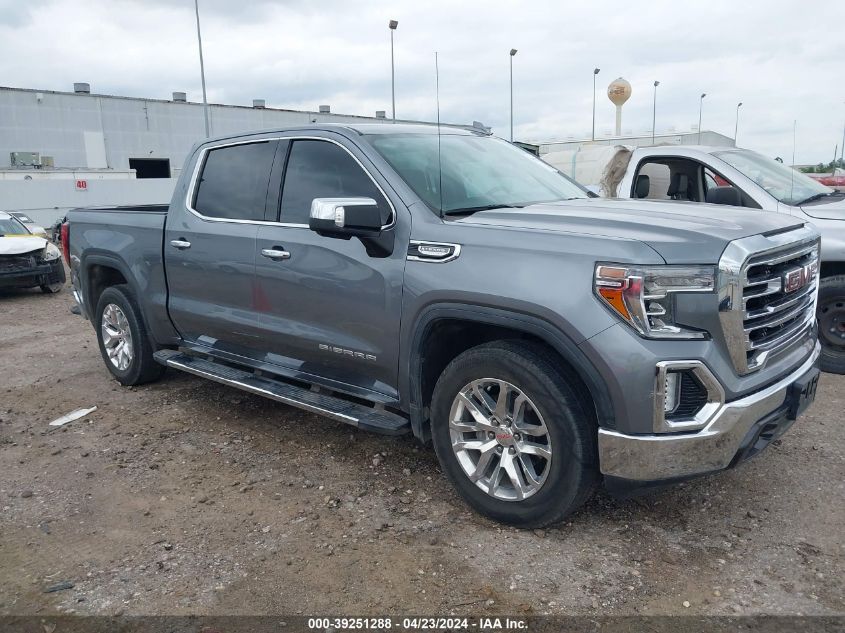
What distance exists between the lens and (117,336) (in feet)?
19.4

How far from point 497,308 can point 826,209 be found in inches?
160

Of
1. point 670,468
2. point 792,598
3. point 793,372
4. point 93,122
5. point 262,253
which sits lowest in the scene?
point 792,598

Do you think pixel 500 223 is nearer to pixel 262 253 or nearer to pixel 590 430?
pixel 590 430

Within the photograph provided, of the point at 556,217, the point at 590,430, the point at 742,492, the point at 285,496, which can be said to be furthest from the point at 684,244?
the point at 285,496

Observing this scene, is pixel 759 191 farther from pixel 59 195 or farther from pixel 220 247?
pixel 59 195

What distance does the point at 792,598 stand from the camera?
2809mm

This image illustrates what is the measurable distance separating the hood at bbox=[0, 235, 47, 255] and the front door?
9.05 meters

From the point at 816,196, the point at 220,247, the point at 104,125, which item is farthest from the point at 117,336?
the point at 104,125

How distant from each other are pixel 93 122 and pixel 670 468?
48707mm

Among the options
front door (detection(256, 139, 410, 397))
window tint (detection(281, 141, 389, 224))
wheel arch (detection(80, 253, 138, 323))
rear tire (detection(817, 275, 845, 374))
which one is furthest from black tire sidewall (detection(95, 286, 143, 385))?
rear tire (detection(817, 275, 845, 374))

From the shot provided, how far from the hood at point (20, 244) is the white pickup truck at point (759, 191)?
9673 millimetres

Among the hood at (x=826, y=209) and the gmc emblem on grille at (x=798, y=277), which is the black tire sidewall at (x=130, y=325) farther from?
the hood at (x=826, y=209)

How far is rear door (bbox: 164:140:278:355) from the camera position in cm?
446

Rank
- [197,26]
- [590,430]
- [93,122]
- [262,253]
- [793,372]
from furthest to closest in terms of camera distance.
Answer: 1. [93,122]
2. [197,26]
3. [262,253]
4. [793,372]
5. [590,430]
